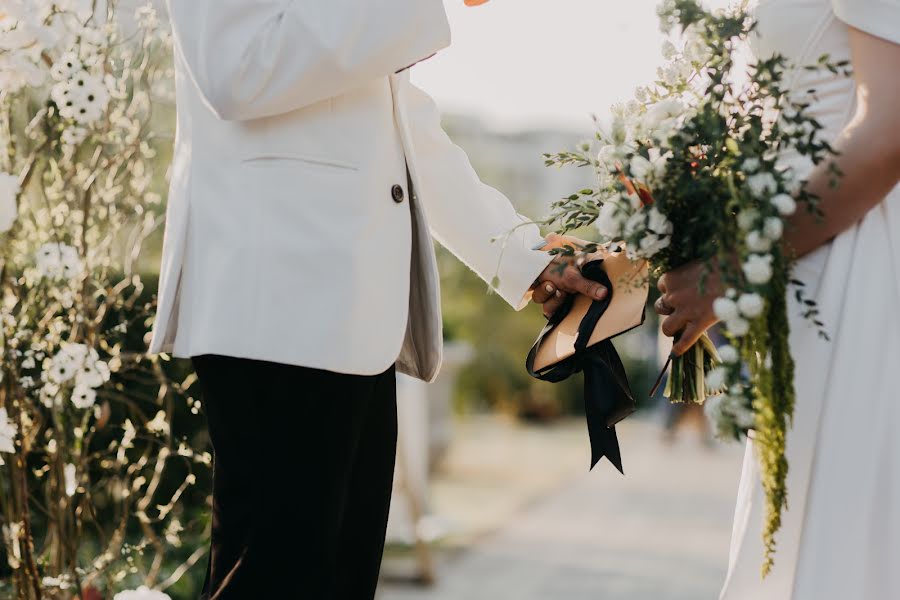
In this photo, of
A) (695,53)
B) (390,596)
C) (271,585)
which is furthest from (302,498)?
(390,596)

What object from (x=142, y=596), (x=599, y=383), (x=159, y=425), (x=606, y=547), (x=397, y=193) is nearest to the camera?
(x=397, y=193)

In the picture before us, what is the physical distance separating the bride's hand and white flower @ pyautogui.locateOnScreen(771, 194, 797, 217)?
0.61ft

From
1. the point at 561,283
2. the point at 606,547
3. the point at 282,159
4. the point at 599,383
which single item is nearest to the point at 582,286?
the point at 561,283

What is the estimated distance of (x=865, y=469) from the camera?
1637mm

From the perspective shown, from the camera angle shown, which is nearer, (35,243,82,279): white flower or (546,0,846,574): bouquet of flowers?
(546,0,846,574): bouquet of flowers

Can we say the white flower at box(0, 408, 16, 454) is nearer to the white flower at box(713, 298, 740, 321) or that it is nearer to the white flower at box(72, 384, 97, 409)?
the white flower at box(72, 384, 97, 409)

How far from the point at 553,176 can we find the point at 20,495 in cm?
3009

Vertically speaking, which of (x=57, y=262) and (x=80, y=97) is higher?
(x=80, y=97)

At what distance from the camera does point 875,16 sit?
159 cm

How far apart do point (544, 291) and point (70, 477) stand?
1202 millimetres

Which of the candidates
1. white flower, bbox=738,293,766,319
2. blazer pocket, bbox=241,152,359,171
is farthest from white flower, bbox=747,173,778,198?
blazer pocket, bbox=241,152,359,171

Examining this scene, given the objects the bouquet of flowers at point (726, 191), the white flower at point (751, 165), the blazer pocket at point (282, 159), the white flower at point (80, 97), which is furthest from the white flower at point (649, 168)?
the white flower at point (80, 97)

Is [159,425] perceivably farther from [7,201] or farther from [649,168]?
[649,168]

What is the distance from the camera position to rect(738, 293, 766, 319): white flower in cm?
149
